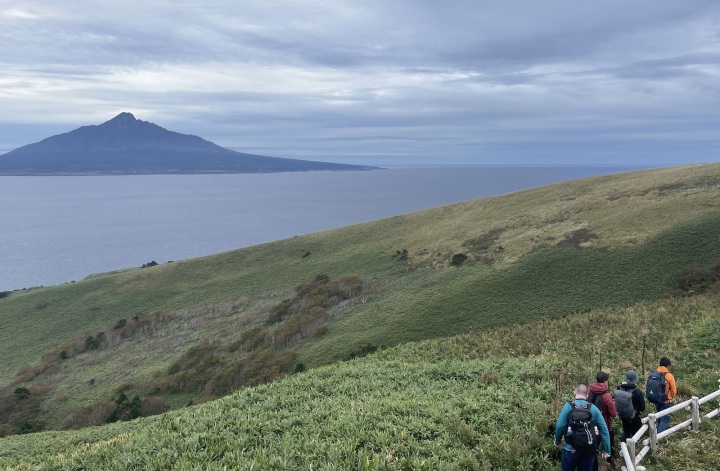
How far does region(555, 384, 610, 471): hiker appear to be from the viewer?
8.34m

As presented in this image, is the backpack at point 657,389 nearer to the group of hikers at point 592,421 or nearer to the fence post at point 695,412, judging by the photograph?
the fence post at point 695,412

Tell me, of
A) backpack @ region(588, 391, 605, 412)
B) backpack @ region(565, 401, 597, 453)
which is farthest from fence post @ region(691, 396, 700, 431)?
backpack @ region(565, 401, 597, 453)

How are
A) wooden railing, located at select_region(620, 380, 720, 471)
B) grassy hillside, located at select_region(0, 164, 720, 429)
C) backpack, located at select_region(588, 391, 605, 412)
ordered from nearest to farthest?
wooden railing, located at select_region(620, 380, 720, 471), backpack, located at select_region(588, 391, 605, 412), grassy hillside, located at select_region(0, 164, 720, 429)

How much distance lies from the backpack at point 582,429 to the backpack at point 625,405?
1857 millimetres

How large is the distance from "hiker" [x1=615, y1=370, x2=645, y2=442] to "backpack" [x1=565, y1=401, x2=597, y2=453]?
1.88m

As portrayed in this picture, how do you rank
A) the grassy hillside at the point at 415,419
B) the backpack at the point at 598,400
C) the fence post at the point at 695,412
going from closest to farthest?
the backpack at the point at 598,400 < the grassy hillside at the point at 415,419 < the fence post at the point at 695,412

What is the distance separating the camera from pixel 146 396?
3625 centimetres

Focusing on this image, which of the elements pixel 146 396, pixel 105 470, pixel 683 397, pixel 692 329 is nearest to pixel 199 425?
pixel 105 470

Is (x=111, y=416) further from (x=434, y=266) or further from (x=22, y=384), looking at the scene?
(x=434, y=266)

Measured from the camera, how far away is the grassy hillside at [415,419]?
33.6ft

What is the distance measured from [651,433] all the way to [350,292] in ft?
134

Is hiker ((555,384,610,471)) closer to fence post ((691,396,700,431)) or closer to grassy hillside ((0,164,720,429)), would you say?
fence post ((691,396,700,431))

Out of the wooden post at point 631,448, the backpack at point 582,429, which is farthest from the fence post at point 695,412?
the backpack at point 582,429

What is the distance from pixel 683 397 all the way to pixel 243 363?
31.0 meters
